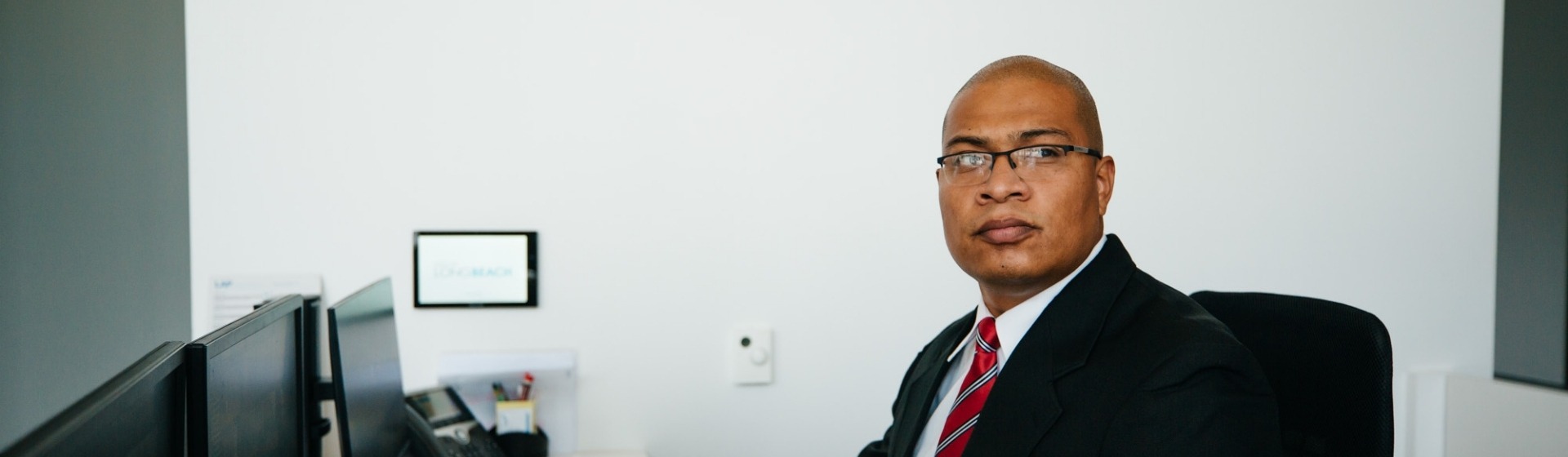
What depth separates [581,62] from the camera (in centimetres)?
243

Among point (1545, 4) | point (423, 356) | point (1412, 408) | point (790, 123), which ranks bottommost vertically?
point (1412, 408)

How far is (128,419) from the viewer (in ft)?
2.43

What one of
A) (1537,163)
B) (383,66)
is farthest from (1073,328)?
(1537,163)

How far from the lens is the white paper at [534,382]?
7.73 feet

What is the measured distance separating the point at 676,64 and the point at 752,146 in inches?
11.1

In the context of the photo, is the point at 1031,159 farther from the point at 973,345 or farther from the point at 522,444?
the point at 522,444

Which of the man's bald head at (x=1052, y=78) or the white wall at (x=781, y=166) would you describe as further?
the white wall at (x=781, y=166)

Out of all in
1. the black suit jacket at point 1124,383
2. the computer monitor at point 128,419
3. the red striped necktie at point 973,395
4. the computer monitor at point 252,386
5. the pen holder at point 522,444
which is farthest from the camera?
the pen holder at point 522,444

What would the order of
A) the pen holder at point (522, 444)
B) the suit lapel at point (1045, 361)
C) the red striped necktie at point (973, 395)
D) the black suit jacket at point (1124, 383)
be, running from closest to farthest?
the black suit jacket at point (1124, 383), the suit lapel at point (1045, 361), the red striped necktie at point (973, 395), the pen holder at point (522, 444)

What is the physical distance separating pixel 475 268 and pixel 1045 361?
5.21 ft

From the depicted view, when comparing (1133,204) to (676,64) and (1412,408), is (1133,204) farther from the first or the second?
(676,64)

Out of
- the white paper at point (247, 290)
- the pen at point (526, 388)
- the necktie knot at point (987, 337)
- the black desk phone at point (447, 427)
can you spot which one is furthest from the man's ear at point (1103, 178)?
the white paper at point (247, 290)

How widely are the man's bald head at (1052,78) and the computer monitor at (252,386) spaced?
3.25ft

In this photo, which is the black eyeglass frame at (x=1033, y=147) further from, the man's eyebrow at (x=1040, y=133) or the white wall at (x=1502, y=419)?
the white wall at (x=1502, y=419)
